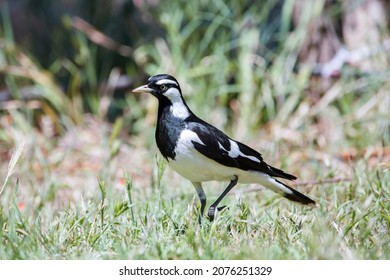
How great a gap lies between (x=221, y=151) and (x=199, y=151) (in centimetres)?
14

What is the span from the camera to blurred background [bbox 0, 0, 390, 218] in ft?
22.3

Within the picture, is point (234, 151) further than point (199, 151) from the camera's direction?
Yes

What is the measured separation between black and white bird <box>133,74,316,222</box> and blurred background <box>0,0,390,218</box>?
2021 mm

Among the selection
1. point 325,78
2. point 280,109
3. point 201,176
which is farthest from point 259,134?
point 201,176

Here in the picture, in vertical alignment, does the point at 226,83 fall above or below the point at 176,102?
above

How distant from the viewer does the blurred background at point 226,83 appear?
679 cm

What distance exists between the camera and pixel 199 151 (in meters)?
4.10

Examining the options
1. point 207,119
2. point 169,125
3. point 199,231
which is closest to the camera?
point 199,231

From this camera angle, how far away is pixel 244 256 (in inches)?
133

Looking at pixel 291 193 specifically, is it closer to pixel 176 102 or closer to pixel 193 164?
pixel 193 164

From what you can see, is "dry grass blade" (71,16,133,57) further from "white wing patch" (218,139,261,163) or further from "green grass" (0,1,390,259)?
"white wing patch" (218,139,261,163)

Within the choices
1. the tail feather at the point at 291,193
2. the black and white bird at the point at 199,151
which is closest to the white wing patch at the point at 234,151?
the black and white bird at the point at 199,151

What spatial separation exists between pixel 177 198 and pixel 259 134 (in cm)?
219

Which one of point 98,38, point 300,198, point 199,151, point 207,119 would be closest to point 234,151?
point 199,151
